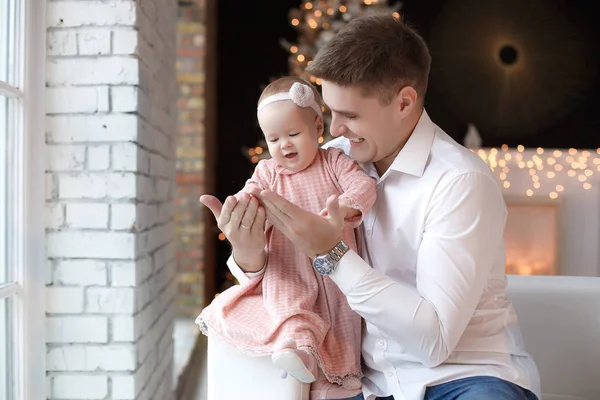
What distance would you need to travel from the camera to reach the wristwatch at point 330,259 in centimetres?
135

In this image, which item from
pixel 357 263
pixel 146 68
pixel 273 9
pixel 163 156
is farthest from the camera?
pixel 273 9

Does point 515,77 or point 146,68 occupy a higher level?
point 515,77

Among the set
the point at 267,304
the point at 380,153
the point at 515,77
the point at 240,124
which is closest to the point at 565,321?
the point at 380,153

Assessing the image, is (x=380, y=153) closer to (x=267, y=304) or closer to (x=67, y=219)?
(x=267, y=304)

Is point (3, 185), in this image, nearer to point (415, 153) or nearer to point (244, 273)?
point (244, 273)

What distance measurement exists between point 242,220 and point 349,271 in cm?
27

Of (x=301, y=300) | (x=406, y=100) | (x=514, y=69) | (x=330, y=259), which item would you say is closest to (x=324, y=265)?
(x=330, y=259)

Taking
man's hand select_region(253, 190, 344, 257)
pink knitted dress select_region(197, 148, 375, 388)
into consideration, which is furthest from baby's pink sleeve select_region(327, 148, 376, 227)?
man's hand select_region(253, 190, 344, 257)

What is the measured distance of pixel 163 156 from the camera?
246 centimetres

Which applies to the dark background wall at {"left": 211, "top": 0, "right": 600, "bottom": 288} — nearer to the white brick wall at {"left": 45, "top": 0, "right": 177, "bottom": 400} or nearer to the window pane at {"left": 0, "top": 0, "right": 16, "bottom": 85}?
the white brick wall at {"left": 45, "top": 0, "right": 177, "bottom": 400}

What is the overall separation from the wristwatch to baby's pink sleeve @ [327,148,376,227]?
0.13 m

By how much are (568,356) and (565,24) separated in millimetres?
3697

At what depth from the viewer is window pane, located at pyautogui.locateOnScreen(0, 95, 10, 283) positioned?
1.71 meters

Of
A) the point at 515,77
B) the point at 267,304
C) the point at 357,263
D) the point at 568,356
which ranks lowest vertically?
the point at 568,356
